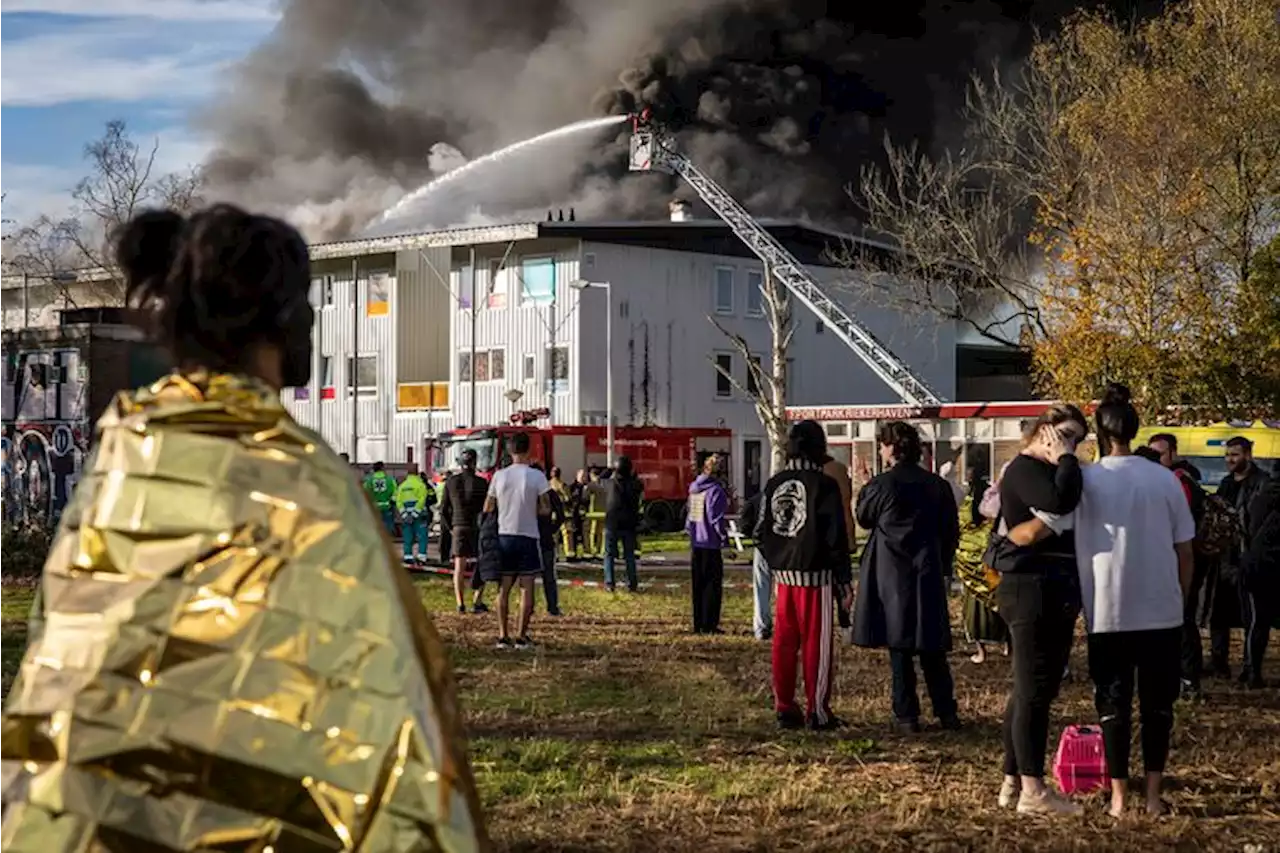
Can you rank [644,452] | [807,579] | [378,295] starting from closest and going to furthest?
1. [807,579]
2. [644,452]
3. [378,295]

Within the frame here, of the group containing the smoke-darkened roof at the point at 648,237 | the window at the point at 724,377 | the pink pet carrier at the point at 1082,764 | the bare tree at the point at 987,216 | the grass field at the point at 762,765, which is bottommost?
the grass field at the point at 762,765

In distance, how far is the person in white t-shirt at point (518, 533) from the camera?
15938mm

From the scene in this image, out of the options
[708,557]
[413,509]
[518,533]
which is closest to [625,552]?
[708,557]

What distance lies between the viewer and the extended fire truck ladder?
2071 inches

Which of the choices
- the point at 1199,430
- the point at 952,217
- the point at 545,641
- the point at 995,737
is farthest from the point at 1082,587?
the point at 952,217

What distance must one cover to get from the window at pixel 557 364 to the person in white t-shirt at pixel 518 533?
4091cm

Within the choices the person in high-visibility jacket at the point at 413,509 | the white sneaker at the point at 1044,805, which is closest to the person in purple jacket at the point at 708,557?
the white sneaker at the point at 1044,805

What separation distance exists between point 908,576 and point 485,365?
49.3 meters

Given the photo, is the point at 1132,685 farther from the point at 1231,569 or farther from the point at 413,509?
the point at 413,509

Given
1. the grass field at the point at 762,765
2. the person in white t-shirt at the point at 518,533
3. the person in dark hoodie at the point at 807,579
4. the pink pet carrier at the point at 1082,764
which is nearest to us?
the grass field at the point at 762,765

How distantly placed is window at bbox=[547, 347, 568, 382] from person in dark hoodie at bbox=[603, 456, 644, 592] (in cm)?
3316

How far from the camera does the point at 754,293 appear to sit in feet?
206

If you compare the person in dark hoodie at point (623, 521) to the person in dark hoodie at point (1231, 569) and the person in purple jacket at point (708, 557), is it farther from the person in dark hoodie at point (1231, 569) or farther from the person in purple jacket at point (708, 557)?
the person in dark hoodie at point (1231, 569)

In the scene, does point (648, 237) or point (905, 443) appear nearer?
point (905, 443)
